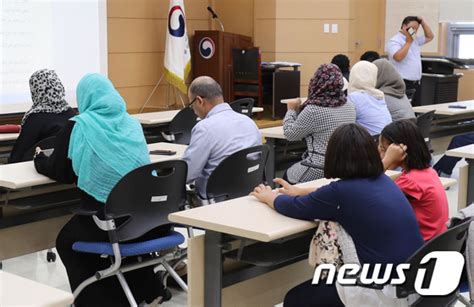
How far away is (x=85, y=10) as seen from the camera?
7.77 meters

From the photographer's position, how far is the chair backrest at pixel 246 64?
9.24 meters

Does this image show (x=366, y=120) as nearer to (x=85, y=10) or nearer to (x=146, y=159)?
→ (x=146, y=159)

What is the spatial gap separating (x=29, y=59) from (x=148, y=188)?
437cm

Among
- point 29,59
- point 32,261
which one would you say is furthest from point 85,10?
point 32,261

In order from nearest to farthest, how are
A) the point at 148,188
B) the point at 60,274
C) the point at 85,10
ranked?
1. the point at 148,188
2. the point at 60,274
3. the point at 85,10

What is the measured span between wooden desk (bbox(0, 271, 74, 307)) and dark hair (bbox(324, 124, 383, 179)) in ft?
3.58

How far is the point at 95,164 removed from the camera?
325 centimetres

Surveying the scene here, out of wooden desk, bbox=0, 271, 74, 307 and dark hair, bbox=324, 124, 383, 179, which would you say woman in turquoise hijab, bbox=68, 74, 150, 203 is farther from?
wooden desk, bbox=0, 271, 74, 307

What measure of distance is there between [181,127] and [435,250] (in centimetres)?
356

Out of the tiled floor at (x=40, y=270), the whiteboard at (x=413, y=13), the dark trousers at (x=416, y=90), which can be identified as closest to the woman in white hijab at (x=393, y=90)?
the tiled floor at (x=40, y=270)

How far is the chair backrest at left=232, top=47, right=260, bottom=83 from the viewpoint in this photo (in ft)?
30.3

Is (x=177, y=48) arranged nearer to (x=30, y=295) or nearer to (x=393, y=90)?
(x=393, y=90)

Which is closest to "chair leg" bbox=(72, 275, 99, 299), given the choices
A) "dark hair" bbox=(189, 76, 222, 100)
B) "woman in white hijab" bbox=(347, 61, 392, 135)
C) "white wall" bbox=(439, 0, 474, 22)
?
"dark hair" bbox=(189, 76, 222, 100)

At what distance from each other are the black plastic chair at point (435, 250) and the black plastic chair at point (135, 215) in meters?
1.24
